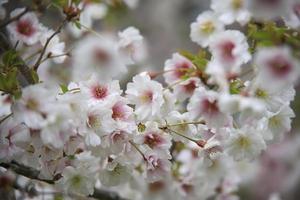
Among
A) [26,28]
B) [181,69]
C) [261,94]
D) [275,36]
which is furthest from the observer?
[26,28]

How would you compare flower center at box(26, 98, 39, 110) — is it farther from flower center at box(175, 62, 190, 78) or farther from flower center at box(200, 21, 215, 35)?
flower center at box(200, 21, 215, 35)

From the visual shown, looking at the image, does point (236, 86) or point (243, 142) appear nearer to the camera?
point (236, 86)

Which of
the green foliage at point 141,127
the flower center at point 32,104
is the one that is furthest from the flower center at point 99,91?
the flower center at point 32,104

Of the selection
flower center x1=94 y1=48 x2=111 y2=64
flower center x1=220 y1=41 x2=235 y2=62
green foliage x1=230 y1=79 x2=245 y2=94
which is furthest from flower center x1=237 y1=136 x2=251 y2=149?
flower center x1=94 y1=48 x2=111 y2=64

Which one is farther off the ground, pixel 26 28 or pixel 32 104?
pixel 26 28

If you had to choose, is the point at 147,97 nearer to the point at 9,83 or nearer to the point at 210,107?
the point at 210,107

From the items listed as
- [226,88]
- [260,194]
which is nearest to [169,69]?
[226,88]

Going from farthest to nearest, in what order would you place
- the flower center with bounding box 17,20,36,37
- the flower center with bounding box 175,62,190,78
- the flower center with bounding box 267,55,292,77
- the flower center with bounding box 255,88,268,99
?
the flower center with bounding box 17,20,36,37, the flower center with bounding box 175,62,190,78, the flower center with bounding box 255,88,268,99, the flower center with bounding box 267,55,292,77

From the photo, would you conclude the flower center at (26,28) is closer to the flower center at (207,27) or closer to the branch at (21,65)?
the branch at (21,65)

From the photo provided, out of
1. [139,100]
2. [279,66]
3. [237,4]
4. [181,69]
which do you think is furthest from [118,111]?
[279,66]

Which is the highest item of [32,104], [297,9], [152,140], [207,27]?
[207,27]
